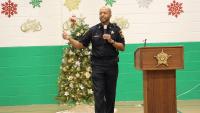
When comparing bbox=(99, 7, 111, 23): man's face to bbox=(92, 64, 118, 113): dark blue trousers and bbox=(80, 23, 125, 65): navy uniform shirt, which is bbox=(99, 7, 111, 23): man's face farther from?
bbox=(92, 64, 118, 113): dark blue trousers

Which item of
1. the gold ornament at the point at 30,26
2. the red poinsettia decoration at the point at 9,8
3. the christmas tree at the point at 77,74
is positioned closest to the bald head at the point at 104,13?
the christmas tree at the point at 77,74

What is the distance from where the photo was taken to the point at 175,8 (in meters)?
7.72

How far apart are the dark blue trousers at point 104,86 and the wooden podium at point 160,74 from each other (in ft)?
1.98

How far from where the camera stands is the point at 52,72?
7723 millimetres

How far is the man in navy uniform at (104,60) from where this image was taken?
17.5ft

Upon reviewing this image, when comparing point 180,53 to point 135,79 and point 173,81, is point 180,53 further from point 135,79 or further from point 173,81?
point 135,79

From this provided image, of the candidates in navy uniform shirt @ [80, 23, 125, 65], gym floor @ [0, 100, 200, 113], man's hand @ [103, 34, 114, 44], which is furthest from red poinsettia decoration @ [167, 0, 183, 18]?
man's hand @ [103, 34, 114, 44]

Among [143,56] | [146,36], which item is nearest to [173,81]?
[143,56]

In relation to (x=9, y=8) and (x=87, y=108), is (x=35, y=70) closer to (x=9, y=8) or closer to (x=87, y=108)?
(x=9, y=8)

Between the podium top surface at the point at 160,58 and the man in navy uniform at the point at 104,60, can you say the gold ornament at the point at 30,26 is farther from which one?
the podium top surface at the point at 160,58

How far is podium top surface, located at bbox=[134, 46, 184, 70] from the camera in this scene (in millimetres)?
4820

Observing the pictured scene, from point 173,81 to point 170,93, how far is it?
0.16 m

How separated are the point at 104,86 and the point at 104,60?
14.5 inches

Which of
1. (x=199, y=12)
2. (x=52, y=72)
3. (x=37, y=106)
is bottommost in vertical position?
(x=37, y=106)
